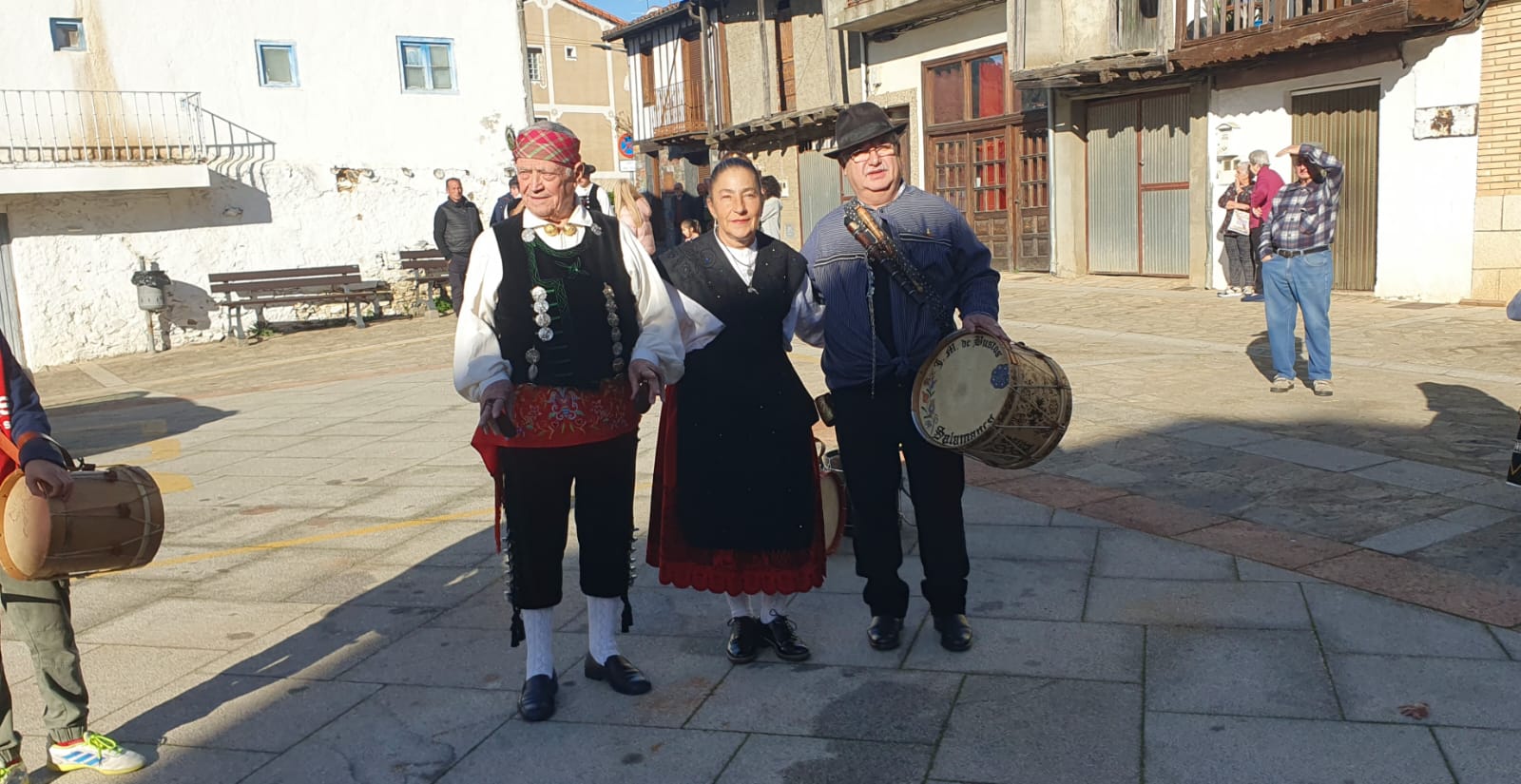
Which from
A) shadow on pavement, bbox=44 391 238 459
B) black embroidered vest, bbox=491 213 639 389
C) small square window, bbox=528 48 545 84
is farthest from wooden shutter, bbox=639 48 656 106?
black embroidered vest, bbox=491 213 639 389

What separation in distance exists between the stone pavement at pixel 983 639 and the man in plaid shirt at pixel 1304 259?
0.45 m

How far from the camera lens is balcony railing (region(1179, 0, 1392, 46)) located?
45.2 feet

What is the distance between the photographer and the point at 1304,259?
8.05 meters

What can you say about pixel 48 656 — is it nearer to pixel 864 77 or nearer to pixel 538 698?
pixel 538 698

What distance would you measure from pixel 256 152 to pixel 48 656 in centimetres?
1576

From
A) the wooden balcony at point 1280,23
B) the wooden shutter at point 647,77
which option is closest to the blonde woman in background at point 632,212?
the wooden balcony at point 1280,23

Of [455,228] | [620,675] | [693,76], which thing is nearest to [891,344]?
[620,675]

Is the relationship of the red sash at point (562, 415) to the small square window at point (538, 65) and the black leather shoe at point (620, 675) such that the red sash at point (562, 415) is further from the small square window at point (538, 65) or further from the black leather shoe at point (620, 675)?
the small square window at point (538, 65)

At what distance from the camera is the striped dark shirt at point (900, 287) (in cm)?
406

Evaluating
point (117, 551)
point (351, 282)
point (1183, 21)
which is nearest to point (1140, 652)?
point (117, 551)

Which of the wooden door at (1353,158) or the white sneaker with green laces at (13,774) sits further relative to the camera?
the wooden door at (1353,158)

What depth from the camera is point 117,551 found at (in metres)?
3.43

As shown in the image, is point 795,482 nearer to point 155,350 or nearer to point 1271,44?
point 1271,44

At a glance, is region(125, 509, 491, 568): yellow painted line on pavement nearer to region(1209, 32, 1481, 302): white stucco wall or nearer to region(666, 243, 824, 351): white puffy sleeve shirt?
region(666, 243, 824, 351): white puffy sleeve shirt
